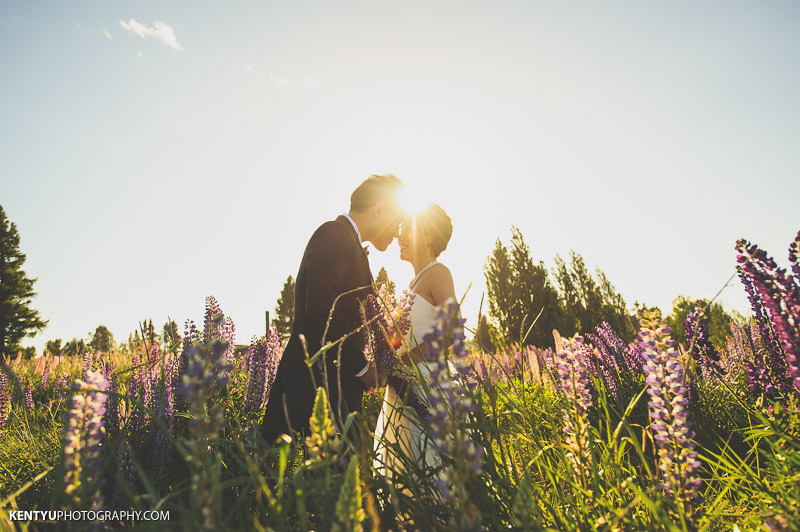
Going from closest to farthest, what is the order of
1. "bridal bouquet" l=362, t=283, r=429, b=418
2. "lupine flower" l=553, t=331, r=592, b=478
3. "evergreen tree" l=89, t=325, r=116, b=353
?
"lupine flower" l=553, t=331, r=592, b=478 → "bridal bouquet" l=362, t=283, r=429, b=418 → "evergreen tree" l=89, t=325, r=116, b=353

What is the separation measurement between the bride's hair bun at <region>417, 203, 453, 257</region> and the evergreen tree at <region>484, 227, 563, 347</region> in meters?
18.6

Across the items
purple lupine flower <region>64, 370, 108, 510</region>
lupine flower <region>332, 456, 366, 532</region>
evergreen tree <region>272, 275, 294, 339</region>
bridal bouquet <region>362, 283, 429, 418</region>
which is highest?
evergreen tree <region>272, 275, 294, 339</region>

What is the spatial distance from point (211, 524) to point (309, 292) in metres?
2.11

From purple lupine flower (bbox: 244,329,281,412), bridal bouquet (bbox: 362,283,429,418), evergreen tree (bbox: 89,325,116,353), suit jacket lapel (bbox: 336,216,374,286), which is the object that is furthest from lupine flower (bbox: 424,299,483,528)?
evergreen tree (bbox: 89,325,116,353)

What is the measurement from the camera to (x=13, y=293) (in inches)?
1237

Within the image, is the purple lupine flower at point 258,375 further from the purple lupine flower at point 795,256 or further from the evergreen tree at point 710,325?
the evergreen tree at point 710,325

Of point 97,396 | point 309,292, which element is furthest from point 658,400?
point 309,292

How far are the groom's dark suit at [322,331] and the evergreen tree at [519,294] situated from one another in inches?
833

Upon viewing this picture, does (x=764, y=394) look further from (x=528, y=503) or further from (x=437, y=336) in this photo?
(x=437, y=336)

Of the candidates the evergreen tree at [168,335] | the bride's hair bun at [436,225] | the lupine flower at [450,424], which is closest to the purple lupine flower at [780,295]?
the lupine flower at [450,424]

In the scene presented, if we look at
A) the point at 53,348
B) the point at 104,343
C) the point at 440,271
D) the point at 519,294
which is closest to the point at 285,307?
the point at 53,348

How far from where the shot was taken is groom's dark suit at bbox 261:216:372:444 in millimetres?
2459

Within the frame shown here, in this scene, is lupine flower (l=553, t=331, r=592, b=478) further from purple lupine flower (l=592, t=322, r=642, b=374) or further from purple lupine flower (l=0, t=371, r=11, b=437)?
purple lupine flower (l=0, t=371, r=11, b=437)

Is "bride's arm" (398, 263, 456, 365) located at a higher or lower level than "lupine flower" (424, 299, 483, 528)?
higher
